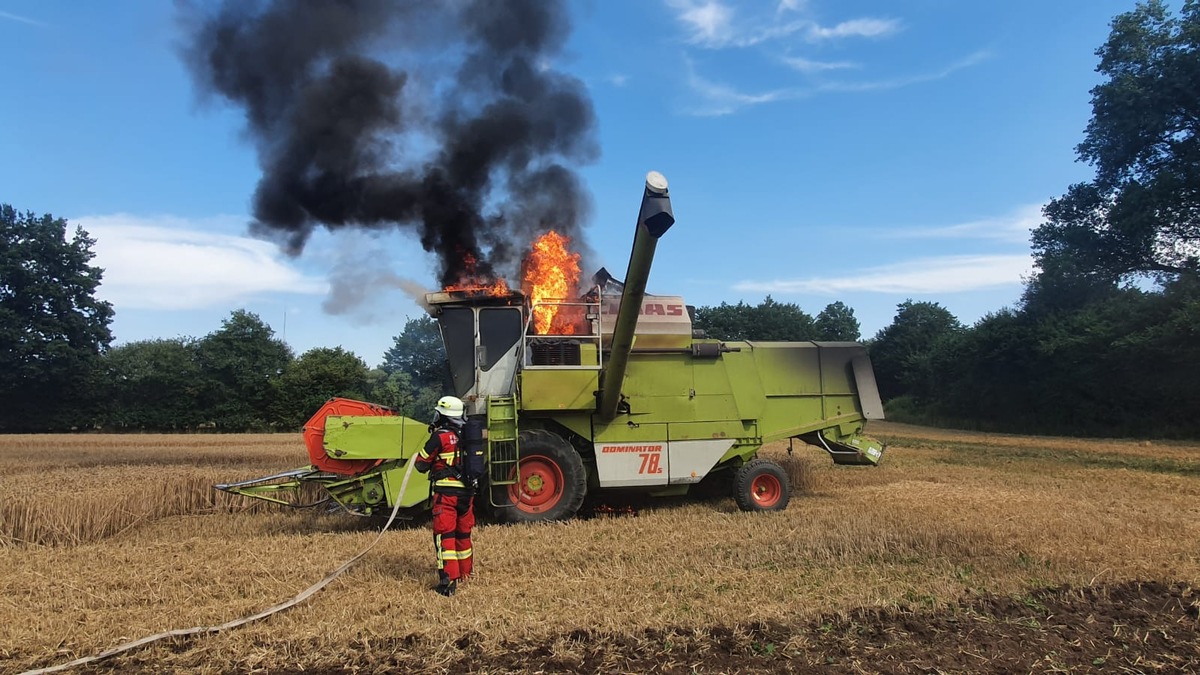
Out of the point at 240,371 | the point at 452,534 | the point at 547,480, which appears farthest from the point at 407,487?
the point at 240,371

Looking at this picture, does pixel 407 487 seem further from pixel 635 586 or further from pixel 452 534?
pixel 635 586

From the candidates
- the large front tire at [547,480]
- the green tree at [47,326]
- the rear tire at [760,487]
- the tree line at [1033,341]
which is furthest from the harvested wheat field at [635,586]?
the green tree at [47,326]

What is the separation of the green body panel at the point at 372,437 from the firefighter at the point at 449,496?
6.89 feet

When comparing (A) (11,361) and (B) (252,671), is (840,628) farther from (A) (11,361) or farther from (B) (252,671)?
(A) (11,361)

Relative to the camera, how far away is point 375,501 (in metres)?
8.41

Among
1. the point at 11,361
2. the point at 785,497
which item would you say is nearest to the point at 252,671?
the point at 785,497

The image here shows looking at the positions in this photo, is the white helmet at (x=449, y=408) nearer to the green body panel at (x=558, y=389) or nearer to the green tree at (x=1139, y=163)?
the green body panel at (x=558, y=389)

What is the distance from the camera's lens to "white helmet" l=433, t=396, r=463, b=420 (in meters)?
6.42

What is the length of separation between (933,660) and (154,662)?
4.71 meters

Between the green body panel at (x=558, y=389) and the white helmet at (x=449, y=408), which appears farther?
the green body panel at (x=558, y=389)

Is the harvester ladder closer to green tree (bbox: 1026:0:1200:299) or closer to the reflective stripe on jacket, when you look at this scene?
the reflective stripe on jacket

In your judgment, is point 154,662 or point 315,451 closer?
point 154,662

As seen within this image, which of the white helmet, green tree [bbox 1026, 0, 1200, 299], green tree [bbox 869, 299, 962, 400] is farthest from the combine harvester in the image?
green tree [bbox 869, 299, 962, 400]

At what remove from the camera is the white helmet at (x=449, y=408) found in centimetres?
642
